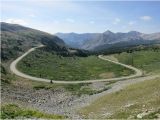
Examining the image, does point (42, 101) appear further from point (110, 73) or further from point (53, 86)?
point (110, 73)

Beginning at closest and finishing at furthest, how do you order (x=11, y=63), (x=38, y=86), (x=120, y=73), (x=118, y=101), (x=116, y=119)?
(x=116, y=119) → (x=118, y=101) → (x=38, y=86) → (x=120, y=73) → (x=11, y=63)

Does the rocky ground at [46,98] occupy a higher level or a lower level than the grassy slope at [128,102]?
lower

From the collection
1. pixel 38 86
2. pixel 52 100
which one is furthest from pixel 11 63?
pixel 52 100

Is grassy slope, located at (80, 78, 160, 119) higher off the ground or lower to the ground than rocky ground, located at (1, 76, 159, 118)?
higher

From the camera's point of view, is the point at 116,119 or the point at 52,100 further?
the point at 52,100

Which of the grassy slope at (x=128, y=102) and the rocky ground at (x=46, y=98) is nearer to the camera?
the grassy slope at (x=128, y=102)

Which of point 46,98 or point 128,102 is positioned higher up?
point 128,102

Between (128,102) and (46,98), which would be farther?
(46,98)

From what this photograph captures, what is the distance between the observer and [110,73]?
149 m

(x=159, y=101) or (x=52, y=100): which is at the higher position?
(x=159, y=101)

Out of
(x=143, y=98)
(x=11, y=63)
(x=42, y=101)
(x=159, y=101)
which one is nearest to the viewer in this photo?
(x=159, y=101)

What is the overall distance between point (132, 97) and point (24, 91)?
141 ft

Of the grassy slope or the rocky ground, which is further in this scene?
the rocky ground

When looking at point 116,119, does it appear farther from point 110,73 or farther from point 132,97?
point 110,73
